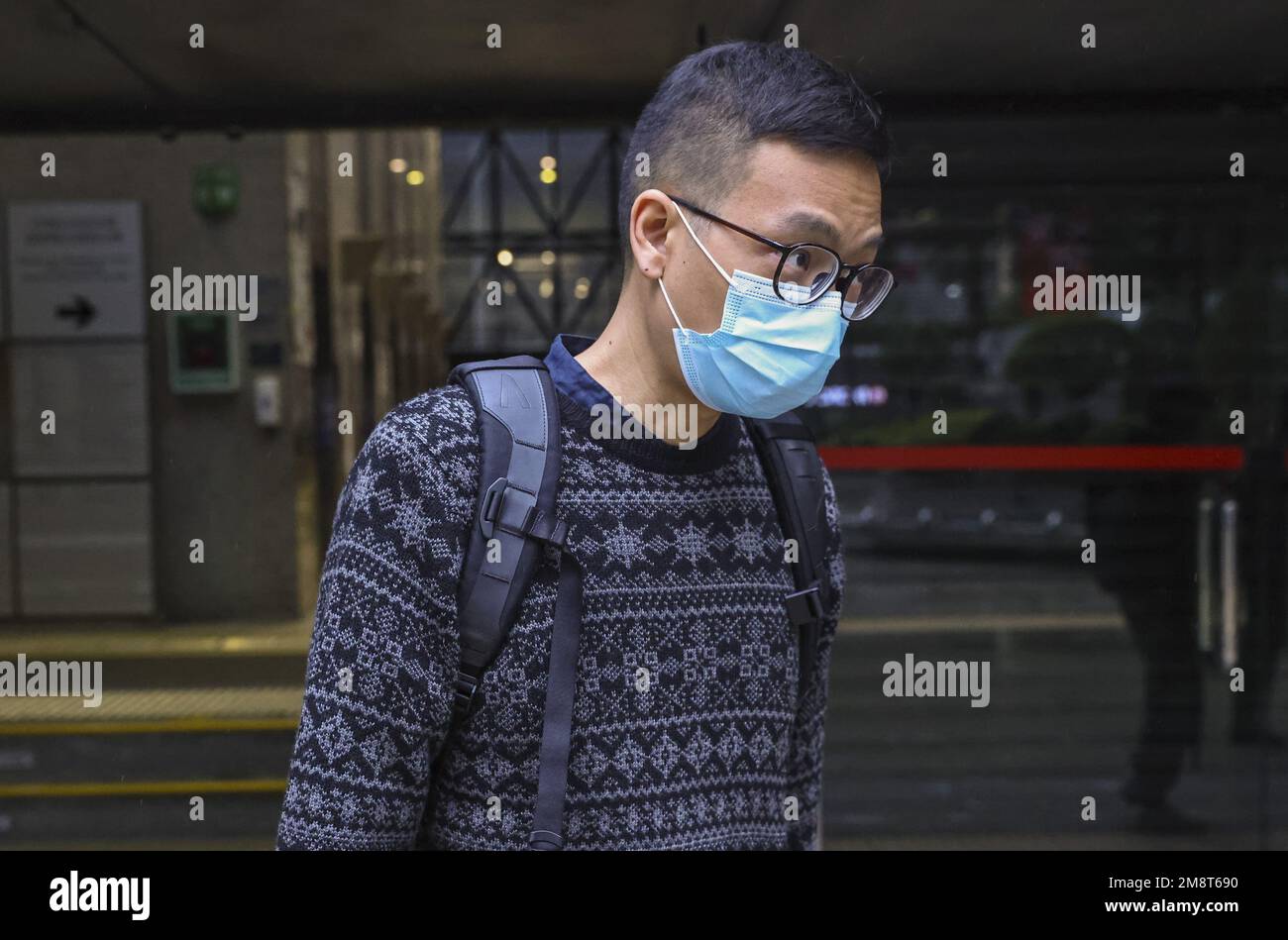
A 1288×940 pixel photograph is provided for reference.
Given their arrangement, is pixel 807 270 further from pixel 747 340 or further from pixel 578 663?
pixel 578 663

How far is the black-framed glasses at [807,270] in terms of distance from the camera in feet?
4.42

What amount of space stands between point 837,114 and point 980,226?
3.75m

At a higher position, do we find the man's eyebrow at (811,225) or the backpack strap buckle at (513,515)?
the man's eyebrow at (811,225)

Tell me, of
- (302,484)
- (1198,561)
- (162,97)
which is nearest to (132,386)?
(302,484)

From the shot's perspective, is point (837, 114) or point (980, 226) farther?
point (980, 226)

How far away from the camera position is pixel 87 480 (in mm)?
5504

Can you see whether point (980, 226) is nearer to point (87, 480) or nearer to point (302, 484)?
point (302, 484)

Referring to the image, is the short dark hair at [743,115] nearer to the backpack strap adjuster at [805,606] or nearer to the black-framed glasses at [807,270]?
the black-framed glasses at [807,270]

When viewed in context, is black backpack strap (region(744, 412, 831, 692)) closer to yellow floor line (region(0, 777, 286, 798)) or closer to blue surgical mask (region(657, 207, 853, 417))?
blue surgical mask (region(657, 207, 853, 417))

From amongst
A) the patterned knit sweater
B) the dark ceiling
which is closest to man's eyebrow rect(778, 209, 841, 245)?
the patterned knit sweater

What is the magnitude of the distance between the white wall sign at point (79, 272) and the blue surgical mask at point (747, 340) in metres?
4.77

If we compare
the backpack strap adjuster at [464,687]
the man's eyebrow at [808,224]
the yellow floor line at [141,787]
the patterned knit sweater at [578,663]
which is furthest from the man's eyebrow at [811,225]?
the yellow floor line at [141,787]

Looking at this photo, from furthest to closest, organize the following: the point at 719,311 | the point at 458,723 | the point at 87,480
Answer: the point at 87,480
the point at 719,311
the point at 458,723

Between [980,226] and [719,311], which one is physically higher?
[980,226]
